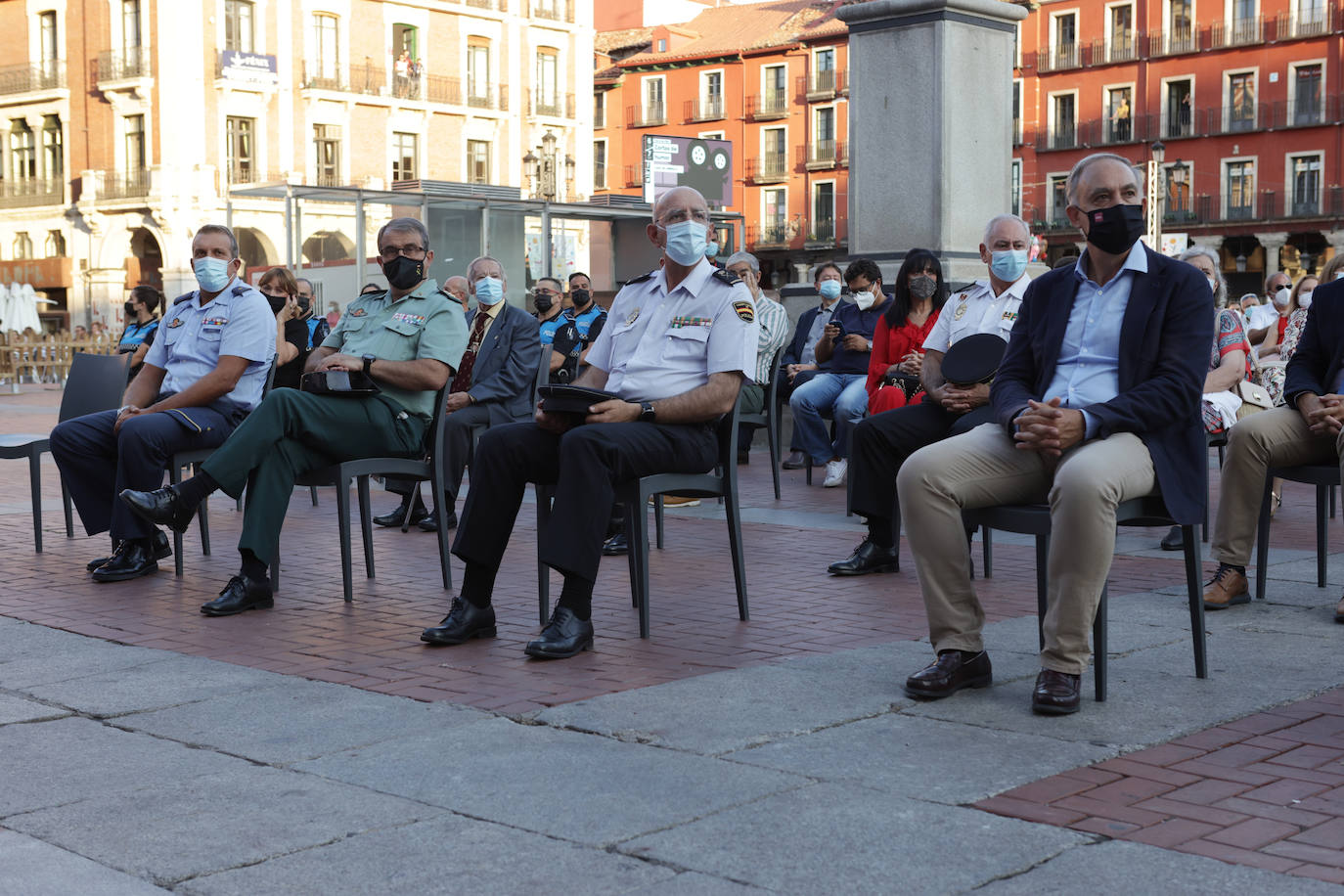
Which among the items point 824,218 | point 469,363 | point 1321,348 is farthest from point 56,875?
point 824,218

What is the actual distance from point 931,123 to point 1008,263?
458 centimetres

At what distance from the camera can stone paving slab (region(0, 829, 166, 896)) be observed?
305cm

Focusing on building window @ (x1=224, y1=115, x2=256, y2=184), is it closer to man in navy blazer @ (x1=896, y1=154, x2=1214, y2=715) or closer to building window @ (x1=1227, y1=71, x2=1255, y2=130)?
building window @ (x1=1227, y1=71, x2=1255, y2=130)

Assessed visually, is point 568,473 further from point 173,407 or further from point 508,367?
point 508,367

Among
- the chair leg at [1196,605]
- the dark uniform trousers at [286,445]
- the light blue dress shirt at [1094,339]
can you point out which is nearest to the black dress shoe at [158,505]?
the dark uniform trousers at [286,445]

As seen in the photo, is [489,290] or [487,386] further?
[489,290]

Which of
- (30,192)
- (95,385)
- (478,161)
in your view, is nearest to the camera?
(95,385)

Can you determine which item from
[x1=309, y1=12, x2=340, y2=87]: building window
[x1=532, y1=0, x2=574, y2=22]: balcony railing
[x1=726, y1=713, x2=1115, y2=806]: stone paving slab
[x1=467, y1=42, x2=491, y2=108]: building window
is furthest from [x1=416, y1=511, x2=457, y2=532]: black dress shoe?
[x1=532, y1=0, x2=574, y2=22]: balcony railing

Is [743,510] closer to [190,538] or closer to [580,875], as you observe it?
[190,538]

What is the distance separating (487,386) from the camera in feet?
28.7

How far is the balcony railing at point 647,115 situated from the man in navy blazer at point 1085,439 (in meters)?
65.2

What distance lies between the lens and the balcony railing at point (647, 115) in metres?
69.0

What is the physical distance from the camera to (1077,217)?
4.79 metres

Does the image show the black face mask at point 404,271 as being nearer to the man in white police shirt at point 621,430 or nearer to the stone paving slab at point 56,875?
the man in white police shirt at point 621,430
